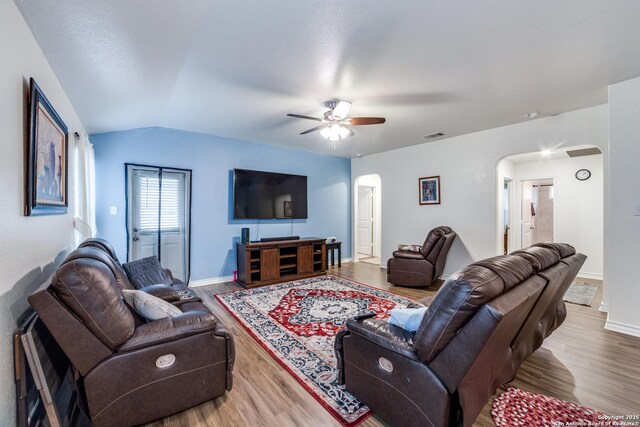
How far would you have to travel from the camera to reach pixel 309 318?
3166 millimetres

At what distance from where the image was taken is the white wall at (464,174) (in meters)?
3.68

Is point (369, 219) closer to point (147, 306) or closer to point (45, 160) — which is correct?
point (147, 306)

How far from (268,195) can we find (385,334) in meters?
4.04

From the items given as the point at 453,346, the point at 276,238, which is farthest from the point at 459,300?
the point at 276,238

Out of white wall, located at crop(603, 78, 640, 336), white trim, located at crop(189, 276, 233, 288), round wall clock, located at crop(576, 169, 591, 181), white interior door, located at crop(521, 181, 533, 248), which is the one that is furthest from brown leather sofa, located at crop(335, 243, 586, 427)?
white interior door, located at crop(521, 181, 533, 248)

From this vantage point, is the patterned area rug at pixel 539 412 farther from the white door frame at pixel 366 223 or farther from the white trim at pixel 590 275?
the white door frame at pixel 366 223

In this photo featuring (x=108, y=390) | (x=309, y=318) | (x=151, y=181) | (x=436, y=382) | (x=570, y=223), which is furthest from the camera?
(x=570, y=223)

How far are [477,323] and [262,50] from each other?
2.34 metres

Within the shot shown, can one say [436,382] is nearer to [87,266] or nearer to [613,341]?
[87,266]

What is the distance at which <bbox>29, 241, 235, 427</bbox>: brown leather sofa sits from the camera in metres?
1.34

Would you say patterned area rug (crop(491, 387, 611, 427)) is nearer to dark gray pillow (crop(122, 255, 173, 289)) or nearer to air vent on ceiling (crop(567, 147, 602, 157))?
dark gray pillow (crop(122, 255, 173, 289))

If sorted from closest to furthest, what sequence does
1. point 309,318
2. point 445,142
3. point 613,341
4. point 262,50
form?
1. point 262,50
2. point 613,341
3. point 309,318
4. point 445,142

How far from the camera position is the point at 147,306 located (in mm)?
1739

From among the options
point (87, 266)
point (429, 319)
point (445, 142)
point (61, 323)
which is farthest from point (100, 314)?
point (445, 142)
